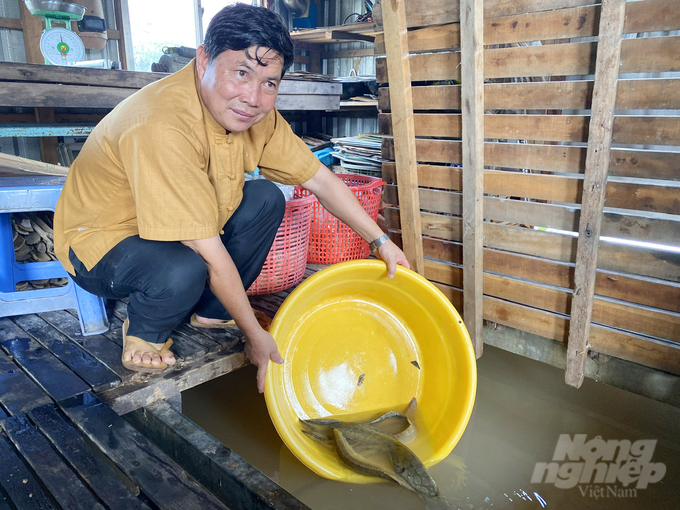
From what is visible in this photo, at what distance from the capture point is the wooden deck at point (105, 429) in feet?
4.14

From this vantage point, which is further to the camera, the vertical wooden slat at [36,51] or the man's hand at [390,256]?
the vertical wooden slat at [36,51]

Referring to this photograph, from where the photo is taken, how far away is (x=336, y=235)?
2.99m

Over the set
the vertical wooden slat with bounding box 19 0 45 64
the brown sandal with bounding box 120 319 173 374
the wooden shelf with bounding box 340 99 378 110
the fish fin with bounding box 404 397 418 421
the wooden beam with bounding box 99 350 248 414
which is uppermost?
the vertical wooden slat with bounding box 19 0 45 64

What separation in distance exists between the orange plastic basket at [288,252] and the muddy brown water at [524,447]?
63 centimetres

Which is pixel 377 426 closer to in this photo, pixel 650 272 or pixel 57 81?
pixel 650 272

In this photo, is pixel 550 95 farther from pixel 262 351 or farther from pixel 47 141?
pixel 47 141

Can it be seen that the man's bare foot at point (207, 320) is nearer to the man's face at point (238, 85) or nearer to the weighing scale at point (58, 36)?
the man's face at point (238, 85)

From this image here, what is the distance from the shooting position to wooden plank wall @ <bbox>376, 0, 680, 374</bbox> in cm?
191

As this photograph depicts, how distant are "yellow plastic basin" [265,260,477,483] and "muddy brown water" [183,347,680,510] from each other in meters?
0.34

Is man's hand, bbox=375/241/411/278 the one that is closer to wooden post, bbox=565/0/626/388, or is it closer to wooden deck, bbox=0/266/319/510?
wooden deck, bbox=0/266/319/510

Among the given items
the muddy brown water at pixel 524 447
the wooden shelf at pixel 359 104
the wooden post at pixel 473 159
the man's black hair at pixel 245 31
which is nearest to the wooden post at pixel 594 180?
the muddy brown water at pixel 524 447

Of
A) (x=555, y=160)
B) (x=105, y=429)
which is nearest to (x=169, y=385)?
(x=105, y=429)

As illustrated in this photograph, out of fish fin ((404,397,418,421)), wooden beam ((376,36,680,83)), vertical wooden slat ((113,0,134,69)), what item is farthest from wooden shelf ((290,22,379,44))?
fish fin ((404,397,418,421))

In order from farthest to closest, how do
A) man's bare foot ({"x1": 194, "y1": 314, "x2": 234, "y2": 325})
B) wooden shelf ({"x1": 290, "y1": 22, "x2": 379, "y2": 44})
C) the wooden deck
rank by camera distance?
wooden shelf ({"x1": 290, "y1": 22, "x2": 379, "y2": 44}) → man's bare foot ({"x1": 194, "y1": 314, "x2": 234, "y2": 325}) → the wooden deck
